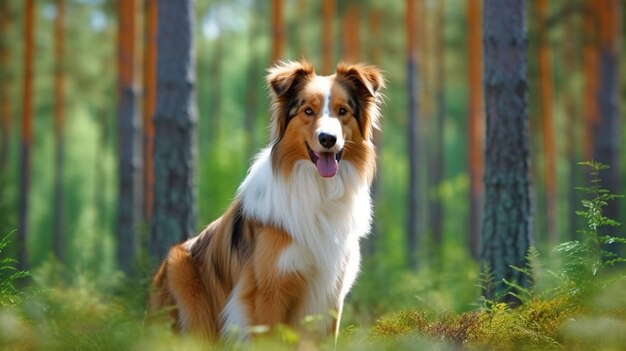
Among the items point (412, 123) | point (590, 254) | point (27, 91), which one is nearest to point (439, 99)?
point (412, 123)

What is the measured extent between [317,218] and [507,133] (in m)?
2.66

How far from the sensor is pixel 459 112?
4300 centimetres

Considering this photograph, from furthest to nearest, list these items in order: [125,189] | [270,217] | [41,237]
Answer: [41,237], [125,189], [270,217]

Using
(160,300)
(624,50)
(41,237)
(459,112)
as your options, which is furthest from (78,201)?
(160,300)

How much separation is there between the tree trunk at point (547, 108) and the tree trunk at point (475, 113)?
6.57 feet

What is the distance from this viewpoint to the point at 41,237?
42719 mm

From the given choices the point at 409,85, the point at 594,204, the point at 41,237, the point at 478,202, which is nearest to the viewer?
the point at 594,204

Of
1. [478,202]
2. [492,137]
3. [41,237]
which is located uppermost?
[492,137]

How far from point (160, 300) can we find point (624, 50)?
2083 cm

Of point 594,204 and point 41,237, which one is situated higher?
point 594,204

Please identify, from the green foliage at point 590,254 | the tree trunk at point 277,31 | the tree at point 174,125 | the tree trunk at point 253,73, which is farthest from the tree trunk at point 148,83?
the tree trunk at point 253,73

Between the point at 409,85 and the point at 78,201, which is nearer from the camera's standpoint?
the point at 409,85

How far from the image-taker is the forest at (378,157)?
19.8 feet

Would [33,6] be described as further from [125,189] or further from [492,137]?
[492,137]
